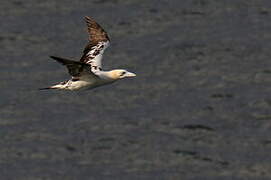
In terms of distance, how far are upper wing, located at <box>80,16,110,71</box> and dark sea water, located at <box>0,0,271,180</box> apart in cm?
1772

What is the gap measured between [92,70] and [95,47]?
8.06ft

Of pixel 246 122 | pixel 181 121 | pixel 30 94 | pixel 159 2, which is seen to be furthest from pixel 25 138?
pixel 159 2

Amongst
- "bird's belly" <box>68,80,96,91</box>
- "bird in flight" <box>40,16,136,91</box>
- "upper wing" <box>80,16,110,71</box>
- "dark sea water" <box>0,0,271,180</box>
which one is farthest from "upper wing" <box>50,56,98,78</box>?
"dark sea water" <box>0,0,271,180</box>

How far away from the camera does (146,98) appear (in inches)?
2343

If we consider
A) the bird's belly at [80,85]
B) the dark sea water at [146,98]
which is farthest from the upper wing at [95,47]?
the dark sea water at [146,98]

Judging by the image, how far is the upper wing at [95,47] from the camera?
34781 mm

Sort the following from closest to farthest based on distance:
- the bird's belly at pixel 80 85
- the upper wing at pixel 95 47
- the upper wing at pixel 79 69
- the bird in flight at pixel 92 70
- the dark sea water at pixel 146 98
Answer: the upper wing at pixel 79 69 → the bird in flight at pixel 92 70 → the bird's belly at pixel 80 85 → the upper wing at pixel 95 47 → the dark sea water at pixel 146 98

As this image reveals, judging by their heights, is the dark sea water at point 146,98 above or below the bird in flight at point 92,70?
below

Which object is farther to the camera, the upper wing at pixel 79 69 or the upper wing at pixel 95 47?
the upper wing at pixel 95 47

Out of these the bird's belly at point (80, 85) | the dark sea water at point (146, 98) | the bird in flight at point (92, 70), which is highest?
the bird in flight at point (92, 70)

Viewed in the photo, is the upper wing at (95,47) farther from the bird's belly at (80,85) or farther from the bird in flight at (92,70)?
the bird's belly at (80,85)

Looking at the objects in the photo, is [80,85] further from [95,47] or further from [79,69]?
[95,47]

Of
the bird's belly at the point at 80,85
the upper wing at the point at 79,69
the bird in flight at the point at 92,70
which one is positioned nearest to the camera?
the upper wing at the point at 79,69

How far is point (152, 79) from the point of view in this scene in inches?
2426
